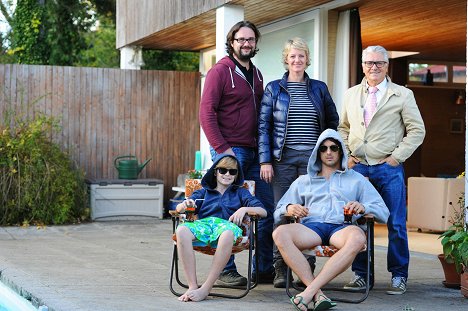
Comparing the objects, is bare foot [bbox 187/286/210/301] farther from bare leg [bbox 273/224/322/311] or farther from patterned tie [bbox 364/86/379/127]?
patterned tie [bbox 364/86/379/127]

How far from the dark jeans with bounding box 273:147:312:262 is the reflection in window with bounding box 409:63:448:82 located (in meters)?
9.63

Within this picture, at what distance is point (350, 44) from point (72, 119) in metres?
4.46

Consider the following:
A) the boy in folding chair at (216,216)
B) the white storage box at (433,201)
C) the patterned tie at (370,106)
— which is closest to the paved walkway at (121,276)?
the boy in folding chair at (216,216)

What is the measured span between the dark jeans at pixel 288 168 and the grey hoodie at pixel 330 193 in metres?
0.28

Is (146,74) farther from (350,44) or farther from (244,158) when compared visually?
(244,158)

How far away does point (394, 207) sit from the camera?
6.04m

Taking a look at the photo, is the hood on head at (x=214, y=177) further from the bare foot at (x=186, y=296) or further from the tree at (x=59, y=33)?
the tree at (x=59, y=33)

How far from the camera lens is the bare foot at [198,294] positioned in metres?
5.49

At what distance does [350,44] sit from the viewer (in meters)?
9.22

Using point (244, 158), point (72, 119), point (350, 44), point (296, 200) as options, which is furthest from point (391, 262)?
point (72, 119)


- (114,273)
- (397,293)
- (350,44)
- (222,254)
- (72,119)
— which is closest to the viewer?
(222,254)

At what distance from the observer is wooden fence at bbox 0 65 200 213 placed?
1196 cm

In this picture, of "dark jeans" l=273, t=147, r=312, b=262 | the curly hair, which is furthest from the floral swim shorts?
the curly hair

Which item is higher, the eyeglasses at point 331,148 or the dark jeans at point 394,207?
the eyeglasses at point 331,148
